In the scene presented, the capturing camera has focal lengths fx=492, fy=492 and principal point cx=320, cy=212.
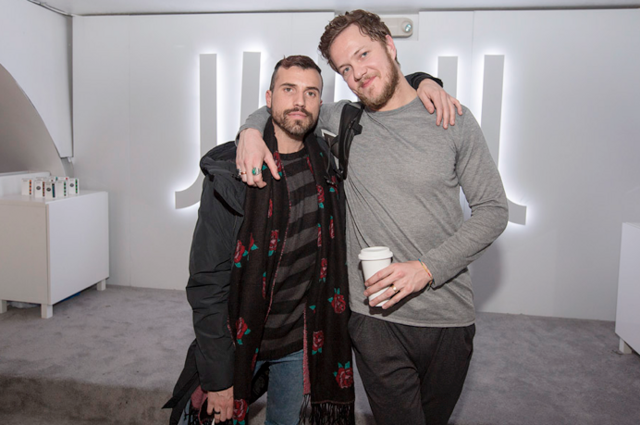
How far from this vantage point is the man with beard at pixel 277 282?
151cm

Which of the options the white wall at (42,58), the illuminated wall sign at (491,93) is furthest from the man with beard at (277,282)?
the white wall at (42,58)

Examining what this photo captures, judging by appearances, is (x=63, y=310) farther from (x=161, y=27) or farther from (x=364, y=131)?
(x=364, y=131)

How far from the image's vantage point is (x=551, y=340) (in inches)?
130

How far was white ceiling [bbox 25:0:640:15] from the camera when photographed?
11.2 ft

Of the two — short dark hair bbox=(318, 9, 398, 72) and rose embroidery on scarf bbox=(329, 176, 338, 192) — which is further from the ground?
short dark hair bbox=(318, 9, 398, 72)

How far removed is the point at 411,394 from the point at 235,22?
3.24 metres

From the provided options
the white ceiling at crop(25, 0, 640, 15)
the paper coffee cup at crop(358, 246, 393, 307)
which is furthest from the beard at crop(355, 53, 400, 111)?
the white ceiling at crop(25, 0, 640, 15)

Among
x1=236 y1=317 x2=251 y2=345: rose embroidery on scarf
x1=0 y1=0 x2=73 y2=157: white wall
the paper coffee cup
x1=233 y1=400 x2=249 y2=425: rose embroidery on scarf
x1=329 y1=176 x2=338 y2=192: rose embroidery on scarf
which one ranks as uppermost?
x1=0 y1=0 x2=73 y2=157: white wall

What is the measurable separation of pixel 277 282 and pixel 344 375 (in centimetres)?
41

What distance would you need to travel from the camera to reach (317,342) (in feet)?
5.42

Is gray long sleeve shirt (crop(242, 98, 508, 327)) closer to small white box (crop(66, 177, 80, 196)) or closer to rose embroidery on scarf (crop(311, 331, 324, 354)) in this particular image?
rose embroidery on scarf (crop(311, 331, 324, 354))

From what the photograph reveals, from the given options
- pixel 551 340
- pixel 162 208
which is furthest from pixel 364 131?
pixel 162 208

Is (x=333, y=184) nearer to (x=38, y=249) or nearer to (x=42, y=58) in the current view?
(x=38, y=249)

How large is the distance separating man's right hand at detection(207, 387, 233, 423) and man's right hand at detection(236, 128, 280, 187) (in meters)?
0.66
